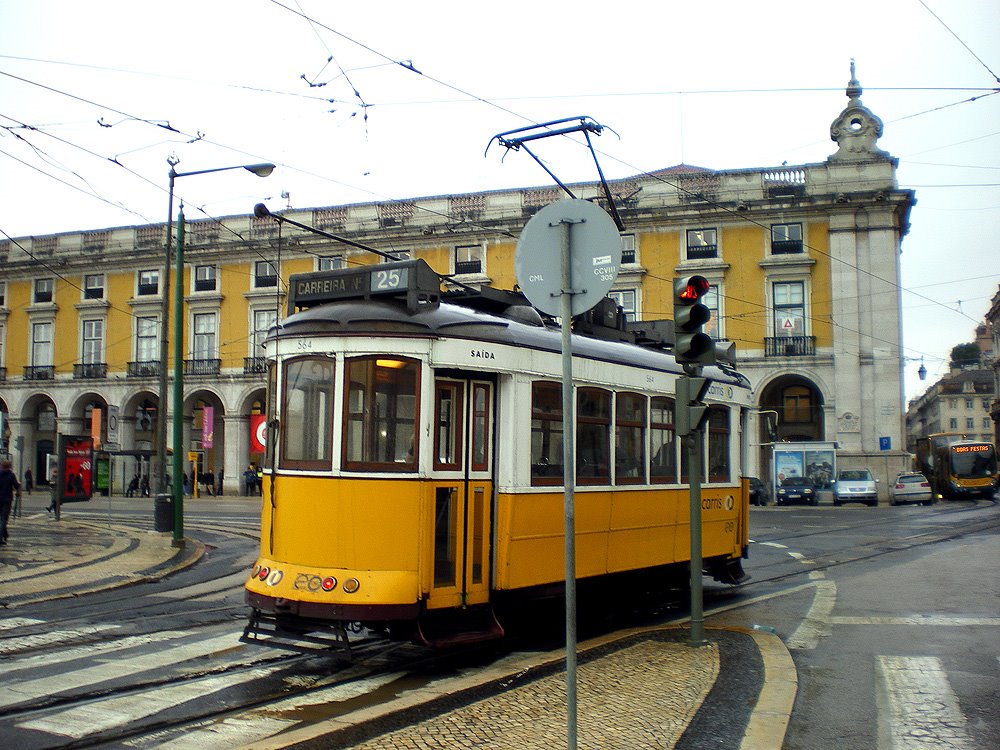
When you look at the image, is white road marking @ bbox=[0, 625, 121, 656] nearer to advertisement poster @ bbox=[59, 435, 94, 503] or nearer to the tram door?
the tram door

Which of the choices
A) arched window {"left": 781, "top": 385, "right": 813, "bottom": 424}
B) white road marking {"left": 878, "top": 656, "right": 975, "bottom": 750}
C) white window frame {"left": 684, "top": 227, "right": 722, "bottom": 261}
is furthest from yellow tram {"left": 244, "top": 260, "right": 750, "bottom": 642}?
arched window {"left": 781, "top": 385, "right": 813, "bottom": 424}

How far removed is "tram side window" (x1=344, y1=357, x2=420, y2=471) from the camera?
7742 mm

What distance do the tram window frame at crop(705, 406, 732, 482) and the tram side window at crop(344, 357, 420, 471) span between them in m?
4.90

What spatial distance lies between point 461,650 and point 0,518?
12176 millimetres

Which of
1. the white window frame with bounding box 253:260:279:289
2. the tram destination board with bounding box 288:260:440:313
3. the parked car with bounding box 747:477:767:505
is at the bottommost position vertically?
the parked car with bounding box 747:477:767:505

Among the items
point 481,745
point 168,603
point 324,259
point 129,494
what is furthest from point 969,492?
point 481,745

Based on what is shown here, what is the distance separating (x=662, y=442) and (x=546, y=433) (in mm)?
2263

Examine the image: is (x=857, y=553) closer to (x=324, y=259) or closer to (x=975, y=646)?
(x=975, y=646)

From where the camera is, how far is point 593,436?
30.7 feet

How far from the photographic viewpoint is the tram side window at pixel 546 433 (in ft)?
28.3

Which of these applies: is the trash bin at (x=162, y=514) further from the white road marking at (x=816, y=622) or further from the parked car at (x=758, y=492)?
the parked car at (x=758, y=492)

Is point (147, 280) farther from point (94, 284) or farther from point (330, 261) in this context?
point (330, 261)

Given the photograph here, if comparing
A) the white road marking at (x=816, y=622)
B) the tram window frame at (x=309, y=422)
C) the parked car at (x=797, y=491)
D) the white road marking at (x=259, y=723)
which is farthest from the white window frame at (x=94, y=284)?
the white road marking at (x=259, y=723)

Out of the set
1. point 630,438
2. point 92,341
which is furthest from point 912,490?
point 92,341
